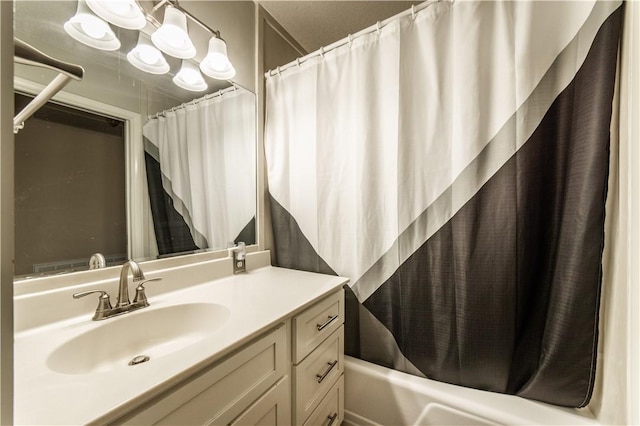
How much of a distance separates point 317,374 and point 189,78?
4.54ft

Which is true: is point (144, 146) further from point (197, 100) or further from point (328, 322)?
point (328, 322)

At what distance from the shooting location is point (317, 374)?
0.95 metres

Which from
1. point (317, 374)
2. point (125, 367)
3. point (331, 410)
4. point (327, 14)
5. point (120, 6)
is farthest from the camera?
point (327, 14)

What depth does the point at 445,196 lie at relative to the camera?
101cm

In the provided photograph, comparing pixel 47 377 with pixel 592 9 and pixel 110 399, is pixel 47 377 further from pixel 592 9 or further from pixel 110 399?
pixel 592 9

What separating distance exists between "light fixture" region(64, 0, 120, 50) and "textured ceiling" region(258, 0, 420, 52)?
0.92 m

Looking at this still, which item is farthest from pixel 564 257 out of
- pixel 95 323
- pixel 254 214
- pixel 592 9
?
pixel 95 323

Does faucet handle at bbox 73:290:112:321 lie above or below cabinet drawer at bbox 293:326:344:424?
above

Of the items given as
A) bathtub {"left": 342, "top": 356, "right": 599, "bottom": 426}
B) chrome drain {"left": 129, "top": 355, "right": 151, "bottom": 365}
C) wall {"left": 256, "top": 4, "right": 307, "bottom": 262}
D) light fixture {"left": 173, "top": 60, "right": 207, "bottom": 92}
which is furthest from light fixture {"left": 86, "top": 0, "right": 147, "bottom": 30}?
bathtub {"left": 342, "top": 356, "right": 599, "bottom": 426}

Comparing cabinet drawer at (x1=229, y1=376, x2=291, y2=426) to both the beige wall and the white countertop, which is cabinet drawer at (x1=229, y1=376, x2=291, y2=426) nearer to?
the white countertop

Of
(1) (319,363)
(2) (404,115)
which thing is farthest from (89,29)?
(1) (319,363)

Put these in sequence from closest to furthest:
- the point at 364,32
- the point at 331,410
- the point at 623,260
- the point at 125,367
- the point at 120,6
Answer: the point at 125,367 < the point at 623,260 < the point at 120,6 < the point at 331,410 < the point at 364,32

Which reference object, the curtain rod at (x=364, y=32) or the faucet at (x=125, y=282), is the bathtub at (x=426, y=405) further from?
the curtain rod at (x=364, y=32)

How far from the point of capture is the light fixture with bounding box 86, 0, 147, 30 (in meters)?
0.81
